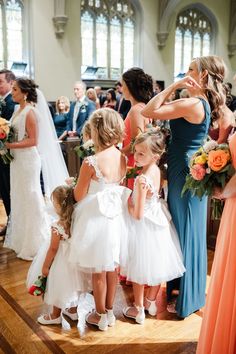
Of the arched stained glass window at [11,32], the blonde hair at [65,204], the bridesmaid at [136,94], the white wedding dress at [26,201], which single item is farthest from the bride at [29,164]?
the arched stained glass window at [11,32]

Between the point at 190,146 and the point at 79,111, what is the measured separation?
15.6ft

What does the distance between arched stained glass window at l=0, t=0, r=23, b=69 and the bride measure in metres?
6.71

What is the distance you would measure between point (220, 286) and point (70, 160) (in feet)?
15.7

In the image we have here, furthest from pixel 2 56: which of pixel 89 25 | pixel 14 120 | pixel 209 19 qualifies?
pixel 209 19

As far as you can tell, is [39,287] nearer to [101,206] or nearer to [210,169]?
[101,206]

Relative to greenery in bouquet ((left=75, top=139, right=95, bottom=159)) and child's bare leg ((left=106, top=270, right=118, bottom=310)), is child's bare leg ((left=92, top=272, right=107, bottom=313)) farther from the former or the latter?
greenery in bouquet ((left=75, top=139, right=95, bottom=159))

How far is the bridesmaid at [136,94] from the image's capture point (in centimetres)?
300

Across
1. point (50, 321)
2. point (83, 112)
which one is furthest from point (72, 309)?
point (83, 112)

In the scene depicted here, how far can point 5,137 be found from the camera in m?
3.81

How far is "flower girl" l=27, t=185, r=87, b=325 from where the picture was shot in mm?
2582

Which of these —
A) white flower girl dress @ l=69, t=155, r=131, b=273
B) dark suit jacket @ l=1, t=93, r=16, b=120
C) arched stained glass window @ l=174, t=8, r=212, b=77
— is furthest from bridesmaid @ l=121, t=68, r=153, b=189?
arched stained glass window @ l=174, t=8, r=212, b=77

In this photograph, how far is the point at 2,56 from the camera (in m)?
9.89

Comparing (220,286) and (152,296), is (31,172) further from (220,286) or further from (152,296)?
(220,286)

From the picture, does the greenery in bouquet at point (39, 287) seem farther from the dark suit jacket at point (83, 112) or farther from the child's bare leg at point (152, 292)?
the dark suit jacket at point (83, 112)
